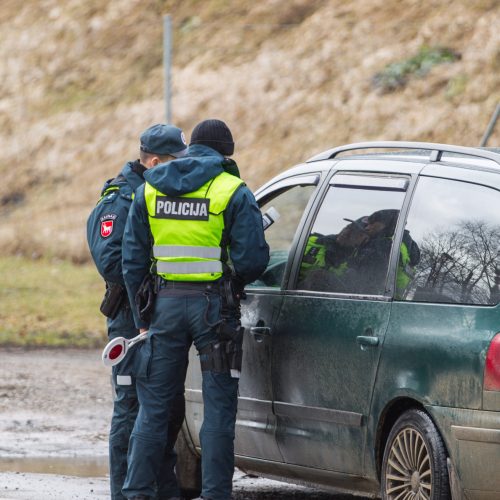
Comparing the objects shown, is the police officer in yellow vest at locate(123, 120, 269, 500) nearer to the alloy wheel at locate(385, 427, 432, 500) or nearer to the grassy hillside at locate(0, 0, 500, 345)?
the alloy wheel at locate(385, 427, 432, 500)

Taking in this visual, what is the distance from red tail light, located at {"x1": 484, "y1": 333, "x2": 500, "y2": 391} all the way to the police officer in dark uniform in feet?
6.49

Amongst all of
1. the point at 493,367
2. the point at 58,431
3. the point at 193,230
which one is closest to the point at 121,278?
the point at 193,230

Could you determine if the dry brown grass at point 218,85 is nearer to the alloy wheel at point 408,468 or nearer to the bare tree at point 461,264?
the bare tree at point 461,264

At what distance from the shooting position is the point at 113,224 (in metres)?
6.68

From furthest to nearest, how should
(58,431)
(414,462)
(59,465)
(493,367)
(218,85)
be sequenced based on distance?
1. (218,85)
2. (58,431)
3. (59,465)
4. (414,462)
5. (493,367)

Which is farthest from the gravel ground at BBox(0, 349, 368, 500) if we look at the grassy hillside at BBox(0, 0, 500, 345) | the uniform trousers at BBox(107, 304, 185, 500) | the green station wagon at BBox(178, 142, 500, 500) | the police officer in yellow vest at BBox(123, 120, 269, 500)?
the grassy hillside at BBox(0, 0, 500, 345)

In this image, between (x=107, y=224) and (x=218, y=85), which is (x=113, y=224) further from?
(x=218, y=85)

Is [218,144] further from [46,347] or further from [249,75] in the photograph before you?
[249,75]

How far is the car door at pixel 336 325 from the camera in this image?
587cm

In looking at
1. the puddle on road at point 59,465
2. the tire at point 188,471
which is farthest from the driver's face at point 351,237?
the puddle on road at point 59,465

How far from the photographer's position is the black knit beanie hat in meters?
6.47

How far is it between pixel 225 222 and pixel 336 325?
0.73m

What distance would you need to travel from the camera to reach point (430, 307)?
553cm

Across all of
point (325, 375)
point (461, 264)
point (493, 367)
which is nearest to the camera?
point (493, 367)
